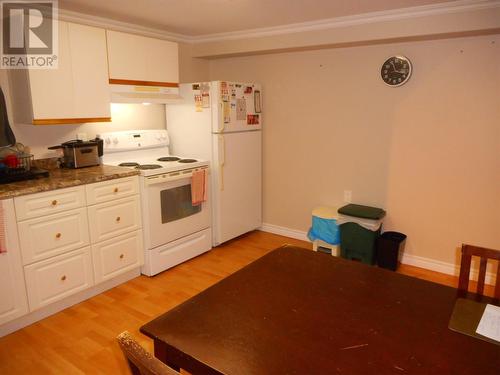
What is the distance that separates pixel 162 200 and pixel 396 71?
2.36 metres

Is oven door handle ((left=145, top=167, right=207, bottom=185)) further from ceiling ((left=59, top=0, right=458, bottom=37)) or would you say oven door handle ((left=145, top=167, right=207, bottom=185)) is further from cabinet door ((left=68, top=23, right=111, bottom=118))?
ceiling ((left=59, top=0, right=458, bottom=37))

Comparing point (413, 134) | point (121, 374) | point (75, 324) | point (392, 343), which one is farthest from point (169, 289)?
point (413, 134)

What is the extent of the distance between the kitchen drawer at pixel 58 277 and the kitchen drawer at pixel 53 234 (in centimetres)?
5

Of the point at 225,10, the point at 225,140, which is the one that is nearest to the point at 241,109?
the point at 225,140

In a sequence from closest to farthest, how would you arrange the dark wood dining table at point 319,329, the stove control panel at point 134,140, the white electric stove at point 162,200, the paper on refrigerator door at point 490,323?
the dark wood dining table at point 319,329
the paper on refrigerator door at point 490,323
the white electric stove at point 162,200
the stove control panel at point 134,140

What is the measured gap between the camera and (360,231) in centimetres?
329

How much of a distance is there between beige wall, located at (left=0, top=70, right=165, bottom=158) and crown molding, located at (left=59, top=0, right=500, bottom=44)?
0.72 meters

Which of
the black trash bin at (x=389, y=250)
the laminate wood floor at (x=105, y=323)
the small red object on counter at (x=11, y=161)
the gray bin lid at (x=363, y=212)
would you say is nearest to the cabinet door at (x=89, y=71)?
the small red object on counter at (x=11, y=161)

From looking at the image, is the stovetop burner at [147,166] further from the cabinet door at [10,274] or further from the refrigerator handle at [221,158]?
the cabinet door at [10,274]

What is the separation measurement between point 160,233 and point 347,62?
238 centimetres

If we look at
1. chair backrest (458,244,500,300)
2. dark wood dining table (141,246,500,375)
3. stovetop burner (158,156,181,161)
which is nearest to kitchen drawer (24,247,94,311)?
stovetop burner (158,156,181,161)

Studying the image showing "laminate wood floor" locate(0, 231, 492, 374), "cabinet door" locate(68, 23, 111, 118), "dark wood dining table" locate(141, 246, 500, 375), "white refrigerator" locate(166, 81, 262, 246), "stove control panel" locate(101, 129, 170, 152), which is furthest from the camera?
"white refrigerator" locate(166, 81, 262, 246)

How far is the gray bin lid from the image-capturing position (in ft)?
10.7

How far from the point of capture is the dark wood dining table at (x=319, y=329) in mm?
1001
